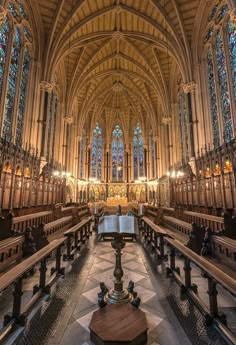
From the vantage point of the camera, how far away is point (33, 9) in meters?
11.0

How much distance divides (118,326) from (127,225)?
118cm

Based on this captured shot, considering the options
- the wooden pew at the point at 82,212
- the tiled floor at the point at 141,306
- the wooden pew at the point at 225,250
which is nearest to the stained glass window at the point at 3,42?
the wooden pew at the point at 82,212

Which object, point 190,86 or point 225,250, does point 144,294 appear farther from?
point 190,86

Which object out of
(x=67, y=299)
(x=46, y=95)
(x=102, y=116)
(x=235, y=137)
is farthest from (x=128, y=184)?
(x=67, y=299)

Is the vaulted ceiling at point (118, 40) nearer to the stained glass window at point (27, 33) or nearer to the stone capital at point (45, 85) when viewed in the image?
the stone capital at point (45, 85)

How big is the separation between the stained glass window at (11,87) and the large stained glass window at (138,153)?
19.6 m

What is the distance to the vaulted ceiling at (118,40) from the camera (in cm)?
1153

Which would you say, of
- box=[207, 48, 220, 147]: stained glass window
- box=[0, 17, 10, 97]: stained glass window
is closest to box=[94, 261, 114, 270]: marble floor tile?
box=[207, 48, 220, 147]: stained glass window

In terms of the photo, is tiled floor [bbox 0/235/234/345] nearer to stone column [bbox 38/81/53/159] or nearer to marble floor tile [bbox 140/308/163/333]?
marble floor tile [bbox 140/308/163/333]

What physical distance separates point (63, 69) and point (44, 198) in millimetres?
11972

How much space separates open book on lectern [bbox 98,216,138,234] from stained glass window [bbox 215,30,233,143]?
9.09 meters

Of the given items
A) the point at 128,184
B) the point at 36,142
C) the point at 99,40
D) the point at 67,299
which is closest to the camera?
the point at 67,299

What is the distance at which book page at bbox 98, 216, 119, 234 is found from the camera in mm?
2637

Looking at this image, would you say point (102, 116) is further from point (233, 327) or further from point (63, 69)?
point (233, 327)
